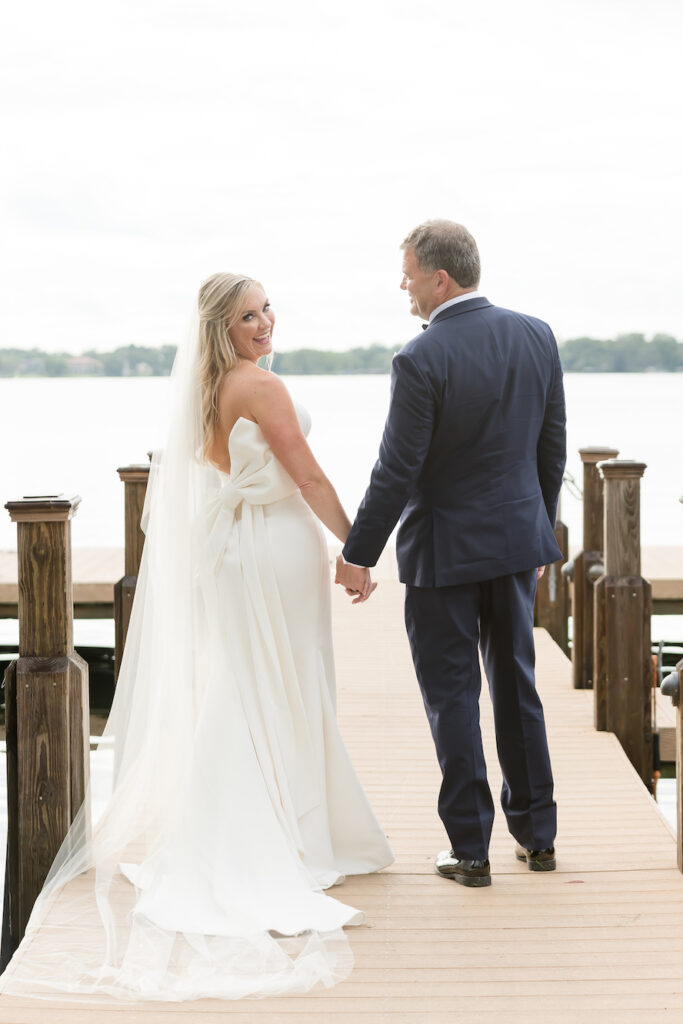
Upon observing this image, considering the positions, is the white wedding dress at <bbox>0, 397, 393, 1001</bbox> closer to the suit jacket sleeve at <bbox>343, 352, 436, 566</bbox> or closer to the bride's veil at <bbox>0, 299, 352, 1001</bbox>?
the bride's veil at <bbox>0, 299, 352, 1001</bbox>

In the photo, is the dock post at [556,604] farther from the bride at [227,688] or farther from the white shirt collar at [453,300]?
the white shirt collar at [453,300]

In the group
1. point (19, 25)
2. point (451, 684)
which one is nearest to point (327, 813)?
point (451, 684)

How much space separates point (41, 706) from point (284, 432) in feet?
3.13

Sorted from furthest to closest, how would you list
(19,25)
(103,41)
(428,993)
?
(19,25) < (103,41) < (428,993)

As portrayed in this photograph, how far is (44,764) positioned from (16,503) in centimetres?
69

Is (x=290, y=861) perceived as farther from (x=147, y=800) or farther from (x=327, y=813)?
(x=147, y=800)

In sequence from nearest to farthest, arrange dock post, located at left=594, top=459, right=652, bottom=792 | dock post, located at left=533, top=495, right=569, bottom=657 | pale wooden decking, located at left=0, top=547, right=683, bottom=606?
dock post, located at left=594, top=459, right=652, bottom=792
dock post, located at left=533, top=495, right=569, bottom=657
pale wooden decking, located at left=0, top=547, right=683, bottom=606

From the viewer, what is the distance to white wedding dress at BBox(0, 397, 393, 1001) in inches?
114

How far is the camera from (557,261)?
47250 millimetres

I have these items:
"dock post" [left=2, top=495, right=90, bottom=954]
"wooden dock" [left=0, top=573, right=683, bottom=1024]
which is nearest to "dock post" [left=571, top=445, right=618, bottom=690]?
"wooden dock" [left=0, top=573, right=683, bottom=1024]

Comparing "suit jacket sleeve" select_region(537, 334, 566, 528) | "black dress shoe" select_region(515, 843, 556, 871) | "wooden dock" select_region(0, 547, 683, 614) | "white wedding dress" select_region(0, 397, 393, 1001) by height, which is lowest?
"wooden dock" select_region(0, 547, 683, 614)

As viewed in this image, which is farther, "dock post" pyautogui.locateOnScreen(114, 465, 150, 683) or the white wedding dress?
"dock post" pyautogui.locateOnScreen(114, 465, 150, 683)

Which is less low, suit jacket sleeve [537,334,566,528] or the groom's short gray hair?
the groom's short gray hair

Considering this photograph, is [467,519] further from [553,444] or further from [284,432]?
[284,432]
